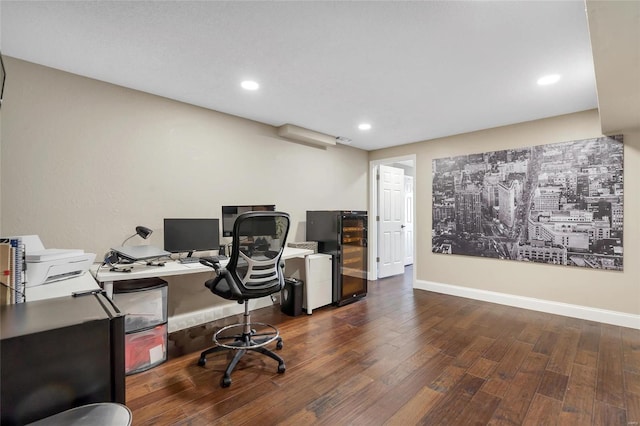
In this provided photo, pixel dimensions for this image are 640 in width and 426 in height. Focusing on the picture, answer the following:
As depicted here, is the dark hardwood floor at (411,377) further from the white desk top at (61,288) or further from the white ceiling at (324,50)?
the white ceiling at (324,50)

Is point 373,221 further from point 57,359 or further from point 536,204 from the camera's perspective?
point 57,359

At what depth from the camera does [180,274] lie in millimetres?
2707

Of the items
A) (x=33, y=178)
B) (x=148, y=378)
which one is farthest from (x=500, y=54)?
(x=33, y=178)

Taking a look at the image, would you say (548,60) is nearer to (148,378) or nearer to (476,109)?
(476,109)

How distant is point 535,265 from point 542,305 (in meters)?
0.50

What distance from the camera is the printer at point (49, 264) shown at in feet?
5.63

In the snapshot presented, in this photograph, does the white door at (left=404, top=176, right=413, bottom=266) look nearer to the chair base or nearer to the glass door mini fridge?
the glass door mini fridge

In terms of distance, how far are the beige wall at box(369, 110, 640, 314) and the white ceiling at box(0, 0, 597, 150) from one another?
395 mm

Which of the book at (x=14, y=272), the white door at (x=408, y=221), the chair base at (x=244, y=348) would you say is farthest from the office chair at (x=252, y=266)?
the white door at (x=408, y=221)

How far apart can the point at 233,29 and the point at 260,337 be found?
2641 millimetres

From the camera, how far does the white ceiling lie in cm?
177

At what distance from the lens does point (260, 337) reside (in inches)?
113

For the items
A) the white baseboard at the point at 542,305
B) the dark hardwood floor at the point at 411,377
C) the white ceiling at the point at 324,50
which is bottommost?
the dark hardwood floor at the point at 411,377

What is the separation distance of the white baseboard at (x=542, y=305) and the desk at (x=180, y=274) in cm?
241
